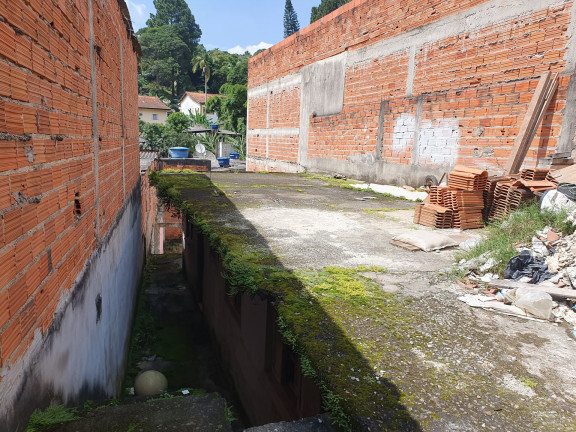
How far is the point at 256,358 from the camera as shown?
4.92 m

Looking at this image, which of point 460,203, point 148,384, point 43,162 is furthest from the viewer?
point 148,384

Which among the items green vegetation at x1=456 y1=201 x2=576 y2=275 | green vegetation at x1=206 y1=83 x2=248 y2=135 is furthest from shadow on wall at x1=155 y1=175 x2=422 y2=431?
green vegetation at x1=206 y1=83 x2=248 y2=135

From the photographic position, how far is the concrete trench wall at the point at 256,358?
147 inches

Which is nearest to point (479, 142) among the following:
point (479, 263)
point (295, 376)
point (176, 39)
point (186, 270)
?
point (479, 263)

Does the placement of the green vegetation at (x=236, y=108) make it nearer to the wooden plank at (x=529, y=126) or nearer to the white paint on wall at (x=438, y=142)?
the white paint on wall at (x=438, y=142)

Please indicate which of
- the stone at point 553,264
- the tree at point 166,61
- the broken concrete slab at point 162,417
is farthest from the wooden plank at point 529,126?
the tree at point 166,61

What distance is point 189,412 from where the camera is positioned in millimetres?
1812

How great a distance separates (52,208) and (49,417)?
103 centimetres

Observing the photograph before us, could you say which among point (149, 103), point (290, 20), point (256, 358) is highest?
point (290, 20)

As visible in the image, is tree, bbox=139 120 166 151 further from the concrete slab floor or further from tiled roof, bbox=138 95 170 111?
the concrete slab floor

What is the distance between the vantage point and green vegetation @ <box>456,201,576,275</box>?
3357 mm

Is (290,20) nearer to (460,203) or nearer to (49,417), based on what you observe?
(460,203)

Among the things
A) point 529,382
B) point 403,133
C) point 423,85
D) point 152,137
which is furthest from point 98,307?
point 152,137

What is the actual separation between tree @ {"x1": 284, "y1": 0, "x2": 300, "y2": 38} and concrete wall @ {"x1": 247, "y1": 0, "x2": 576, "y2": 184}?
211ft
